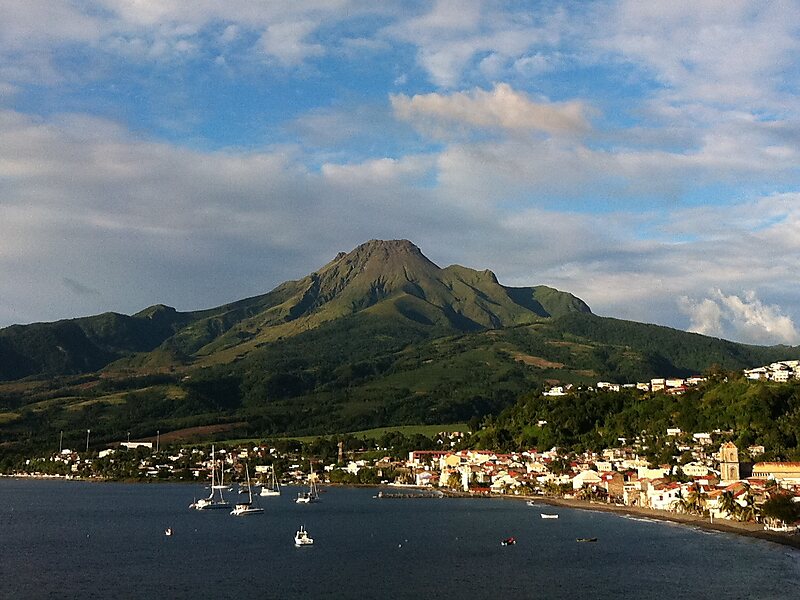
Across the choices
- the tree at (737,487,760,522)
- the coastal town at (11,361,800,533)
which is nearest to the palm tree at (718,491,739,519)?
the coastal town at (11,361,800,533)

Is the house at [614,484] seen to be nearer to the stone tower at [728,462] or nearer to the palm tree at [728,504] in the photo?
the stone tower at [728,462]

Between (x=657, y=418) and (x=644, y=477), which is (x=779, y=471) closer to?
(x=644, y=477)

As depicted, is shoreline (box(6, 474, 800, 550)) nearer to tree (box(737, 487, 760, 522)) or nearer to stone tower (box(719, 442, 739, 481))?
tree (box(737, 487, 760, 522))

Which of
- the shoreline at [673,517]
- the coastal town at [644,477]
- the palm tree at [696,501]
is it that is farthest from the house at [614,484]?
the palm tree at [696,501]

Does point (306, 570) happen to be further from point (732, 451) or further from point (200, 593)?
point (732, 451)

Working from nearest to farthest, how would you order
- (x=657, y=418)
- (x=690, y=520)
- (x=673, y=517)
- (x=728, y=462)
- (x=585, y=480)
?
(x=690, y=520), (x=673, y=517), (x=728, y=462), (x=585, y=480), (x=657, y=418)

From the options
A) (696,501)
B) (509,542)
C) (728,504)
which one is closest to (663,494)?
(696,501)
